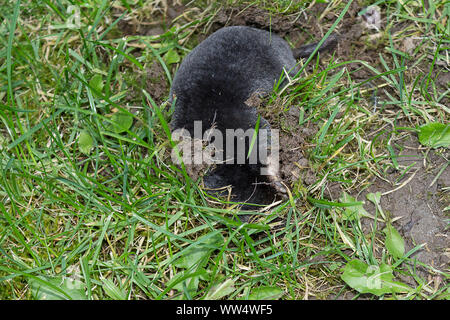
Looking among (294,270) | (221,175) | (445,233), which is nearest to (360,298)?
(294,270)

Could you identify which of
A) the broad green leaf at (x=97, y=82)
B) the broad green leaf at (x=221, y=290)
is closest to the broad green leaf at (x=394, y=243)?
the broad green leaf at (x=221, y=290)

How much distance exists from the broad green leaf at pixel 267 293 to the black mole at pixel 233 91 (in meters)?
0.51

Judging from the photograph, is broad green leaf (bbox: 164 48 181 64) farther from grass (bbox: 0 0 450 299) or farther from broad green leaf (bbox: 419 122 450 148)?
broad green leaf (bbox: 419 122 450 148)

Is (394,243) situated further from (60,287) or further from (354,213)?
(60,287)

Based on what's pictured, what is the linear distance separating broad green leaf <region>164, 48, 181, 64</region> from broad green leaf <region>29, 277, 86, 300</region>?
1.60 meters

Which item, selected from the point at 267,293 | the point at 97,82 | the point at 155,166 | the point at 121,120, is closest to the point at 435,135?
the point at 267,293

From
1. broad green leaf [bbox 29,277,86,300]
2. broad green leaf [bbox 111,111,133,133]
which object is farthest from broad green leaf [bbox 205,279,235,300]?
broad green leaf [bbox 111,111,133,133]

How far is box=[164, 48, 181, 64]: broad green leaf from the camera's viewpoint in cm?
296

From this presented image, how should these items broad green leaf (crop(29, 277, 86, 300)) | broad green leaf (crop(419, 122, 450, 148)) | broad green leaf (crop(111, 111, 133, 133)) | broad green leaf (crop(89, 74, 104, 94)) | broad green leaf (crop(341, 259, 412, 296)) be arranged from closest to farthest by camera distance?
1. broad green leaf (crop(341, 259, 412, 296))
2. broad green leaf (crop(29, 277, 86, 300))
3. broad green leaf (crop(419, 122, 450, 148))
4. broad green leaf (crop(111, 111, 133, 133))
5. broad green leaf (crop(89, 74, 104, 94))

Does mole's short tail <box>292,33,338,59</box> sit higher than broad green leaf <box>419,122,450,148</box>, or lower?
higher

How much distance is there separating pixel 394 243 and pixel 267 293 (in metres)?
0.82

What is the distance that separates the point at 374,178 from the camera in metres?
2.66

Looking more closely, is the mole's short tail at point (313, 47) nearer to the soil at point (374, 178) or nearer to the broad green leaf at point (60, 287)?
the soil at point (374, 178)

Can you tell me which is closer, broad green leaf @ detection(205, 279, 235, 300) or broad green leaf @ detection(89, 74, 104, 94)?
broad green leaf @ detection(205, 279, 235, 300)
